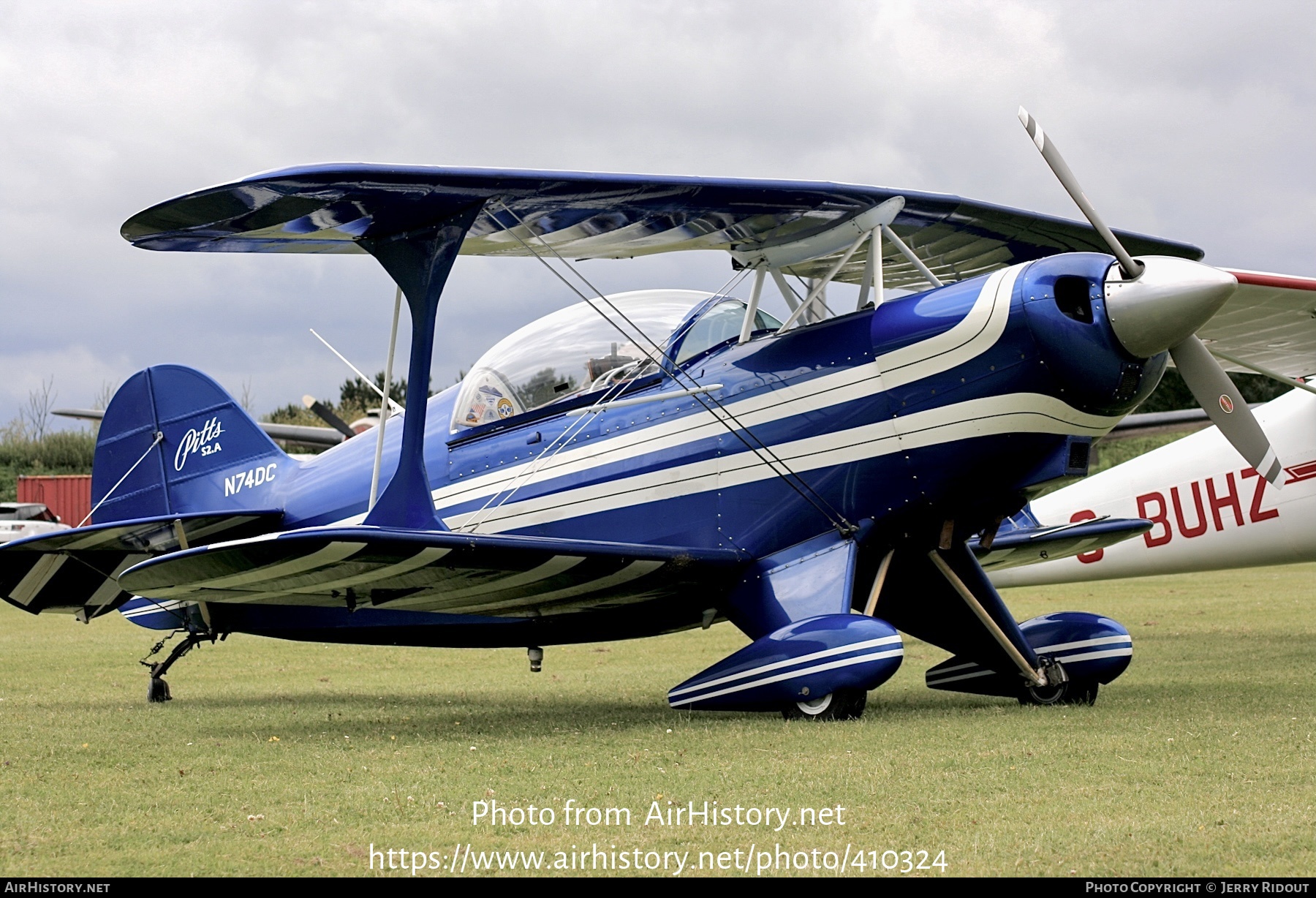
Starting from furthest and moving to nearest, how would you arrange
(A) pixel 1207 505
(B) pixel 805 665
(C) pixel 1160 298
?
(A) pixel 1207 505
(B) pixel 805 665
(C) pixel 1160 298

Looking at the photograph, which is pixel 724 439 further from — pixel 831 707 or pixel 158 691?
pixel 158 691

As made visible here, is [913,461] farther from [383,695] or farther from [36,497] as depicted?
[36,497]

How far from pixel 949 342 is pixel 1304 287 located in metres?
4.76

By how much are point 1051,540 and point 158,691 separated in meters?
6.76

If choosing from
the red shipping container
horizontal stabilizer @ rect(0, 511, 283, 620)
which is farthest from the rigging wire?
the red shipping container

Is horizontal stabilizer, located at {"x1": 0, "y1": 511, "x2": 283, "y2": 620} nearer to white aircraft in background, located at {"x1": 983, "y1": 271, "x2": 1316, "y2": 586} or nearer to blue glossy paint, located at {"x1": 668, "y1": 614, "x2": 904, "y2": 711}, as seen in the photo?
blue glossy paint, located at {"x1": 668, "y1": 614, "x2": 904, "y2": 711}

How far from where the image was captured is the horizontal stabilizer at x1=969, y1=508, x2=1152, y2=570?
394 inches

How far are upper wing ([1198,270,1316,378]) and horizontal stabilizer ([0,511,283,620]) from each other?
7.84 meters

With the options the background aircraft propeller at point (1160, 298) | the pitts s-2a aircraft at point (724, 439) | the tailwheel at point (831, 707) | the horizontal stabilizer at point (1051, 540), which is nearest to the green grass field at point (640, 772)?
the tailwheel at point (831, 707)

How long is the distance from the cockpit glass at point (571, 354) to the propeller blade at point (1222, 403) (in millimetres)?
2775

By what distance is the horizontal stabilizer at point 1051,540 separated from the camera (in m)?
10.0

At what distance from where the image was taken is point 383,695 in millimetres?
10438

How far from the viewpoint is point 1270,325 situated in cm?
1147

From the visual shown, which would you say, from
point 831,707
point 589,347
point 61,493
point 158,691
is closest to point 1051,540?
point 831,707
